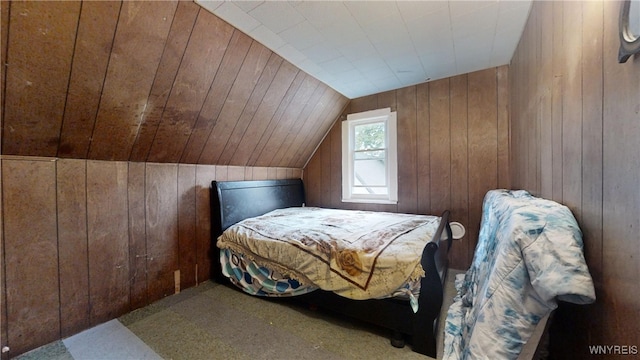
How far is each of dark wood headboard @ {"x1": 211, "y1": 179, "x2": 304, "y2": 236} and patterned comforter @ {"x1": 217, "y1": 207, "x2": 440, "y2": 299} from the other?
161 mm

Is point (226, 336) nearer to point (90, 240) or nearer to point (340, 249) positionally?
point (340, 249)

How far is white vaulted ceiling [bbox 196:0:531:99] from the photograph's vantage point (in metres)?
1.62

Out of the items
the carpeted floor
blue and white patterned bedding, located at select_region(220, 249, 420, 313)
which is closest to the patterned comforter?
blue and white patterned bedding, located at select_region(220, 249, 420, 313)

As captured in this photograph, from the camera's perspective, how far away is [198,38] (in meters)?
1.65

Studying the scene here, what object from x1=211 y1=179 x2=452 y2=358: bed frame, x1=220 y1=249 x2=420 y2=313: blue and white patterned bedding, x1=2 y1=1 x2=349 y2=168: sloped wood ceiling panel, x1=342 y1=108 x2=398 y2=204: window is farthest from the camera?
x1=342 y1=108 x2=398 y2=204: window

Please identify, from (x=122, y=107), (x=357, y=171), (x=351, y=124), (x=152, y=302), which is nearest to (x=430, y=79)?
(x=351, y=124)

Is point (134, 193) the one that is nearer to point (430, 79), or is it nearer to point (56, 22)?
point (56, 22)

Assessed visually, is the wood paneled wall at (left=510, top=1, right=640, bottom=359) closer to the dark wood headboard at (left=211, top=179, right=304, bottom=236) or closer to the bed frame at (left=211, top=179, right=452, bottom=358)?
the bed frame at (left=211, top=179, right=452, bottom=358)

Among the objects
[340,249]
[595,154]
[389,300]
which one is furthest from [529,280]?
[340,249]

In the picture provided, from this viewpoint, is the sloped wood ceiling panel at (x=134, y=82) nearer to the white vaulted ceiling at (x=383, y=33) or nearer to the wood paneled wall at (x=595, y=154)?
the white vaulted ceiling at (x=383, y=33)

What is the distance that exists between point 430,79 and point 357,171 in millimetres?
1471

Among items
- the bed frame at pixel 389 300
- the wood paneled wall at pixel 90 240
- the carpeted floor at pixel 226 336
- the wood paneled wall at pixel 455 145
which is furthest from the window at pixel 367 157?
the wood paneled wall at pixel 90 240

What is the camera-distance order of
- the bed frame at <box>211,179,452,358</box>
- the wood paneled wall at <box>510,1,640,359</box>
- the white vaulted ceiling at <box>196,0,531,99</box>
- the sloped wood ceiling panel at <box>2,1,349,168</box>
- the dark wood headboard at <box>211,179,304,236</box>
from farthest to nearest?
the dark wood headboard at <box>211,179,304,236</box> → the white vaulted ceiling at <box>196,0,531,99</box> → the bed frame at <box>211,179,452,358</box> → the sloped wood ceiling panel at <box>2,1,349,168</box> → the wood paneled wall at <box>510,1,640,359</box>

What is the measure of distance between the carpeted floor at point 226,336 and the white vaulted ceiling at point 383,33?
2227 millimetres
